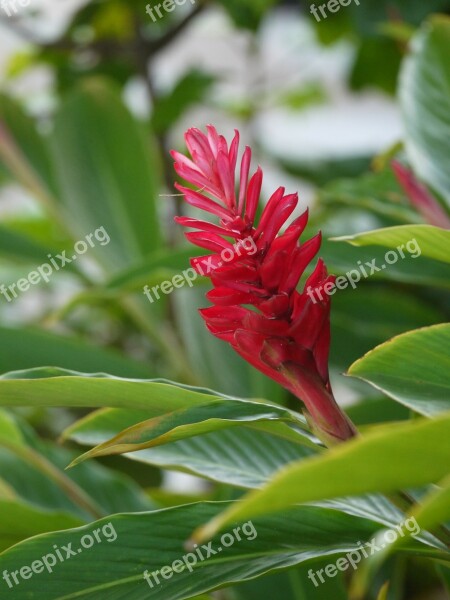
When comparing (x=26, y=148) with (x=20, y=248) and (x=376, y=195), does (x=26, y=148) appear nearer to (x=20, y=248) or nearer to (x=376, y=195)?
(x=20, y=248)

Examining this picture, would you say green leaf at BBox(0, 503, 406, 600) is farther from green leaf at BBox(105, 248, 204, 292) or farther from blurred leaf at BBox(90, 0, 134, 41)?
blurred leaf at BBox(90, 0, 134, 41)

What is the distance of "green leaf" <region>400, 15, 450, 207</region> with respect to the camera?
0.72 meters

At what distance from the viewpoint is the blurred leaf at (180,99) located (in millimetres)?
1231

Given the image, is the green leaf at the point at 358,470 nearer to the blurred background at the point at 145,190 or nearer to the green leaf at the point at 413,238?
the green leaf at the point at 413,238

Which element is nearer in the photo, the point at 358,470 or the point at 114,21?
the point at 358,470

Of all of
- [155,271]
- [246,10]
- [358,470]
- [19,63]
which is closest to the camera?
[358,470]

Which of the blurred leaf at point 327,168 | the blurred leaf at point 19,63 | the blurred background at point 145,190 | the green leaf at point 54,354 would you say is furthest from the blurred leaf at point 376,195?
the blurred leaf at point 19,63

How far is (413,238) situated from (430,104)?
0.40 metres

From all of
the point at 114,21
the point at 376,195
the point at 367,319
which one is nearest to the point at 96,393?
the point at 376,195

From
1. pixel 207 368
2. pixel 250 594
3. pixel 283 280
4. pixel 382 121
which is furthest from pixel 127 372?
pixel 382 121

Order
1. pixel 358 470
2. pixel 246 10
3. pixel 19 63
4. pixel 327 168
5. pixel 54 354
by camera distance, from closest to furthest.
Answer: pixel 358 470
pixel 54 354
pixel 246 10
pixel 327 168
pixel 19 63

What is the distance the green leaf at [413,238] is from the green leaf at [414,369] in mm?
51

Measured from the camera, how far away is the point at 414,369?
0.41m

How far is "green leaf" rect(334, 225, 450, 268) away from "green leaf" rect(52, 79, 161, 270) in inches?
30.0
